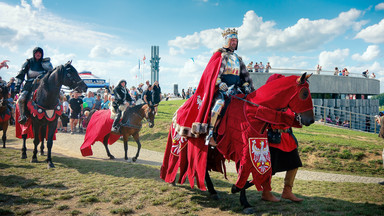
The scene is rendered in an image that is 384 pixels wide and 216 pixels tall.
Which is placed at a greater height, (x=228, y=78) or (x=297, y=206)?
(x=228, y=78)

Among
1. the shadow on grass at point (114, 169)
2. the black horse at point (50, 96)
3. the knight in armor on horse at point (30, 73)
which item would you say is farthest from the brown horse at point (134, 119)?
the knight in armor on horse at point (30, 73)

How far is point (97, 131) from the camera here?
9547mm

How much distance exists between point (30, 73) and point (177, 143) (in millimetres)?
6205

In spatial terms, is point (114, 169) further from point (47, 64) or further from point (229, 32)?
point (229, 32)

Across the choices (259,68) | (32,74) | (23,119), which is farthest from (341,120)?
(23,119)

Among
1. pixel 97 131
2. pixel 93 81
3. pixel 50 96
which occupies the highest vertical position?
pixel 93 81

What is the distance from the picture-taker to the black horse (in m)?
7.85

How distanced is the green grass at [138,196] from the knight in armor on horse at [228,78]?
1.54m

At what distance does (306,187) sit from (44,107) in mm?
7849

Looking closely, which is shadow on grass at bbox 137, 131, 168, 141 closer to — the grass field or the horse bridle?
the grass field

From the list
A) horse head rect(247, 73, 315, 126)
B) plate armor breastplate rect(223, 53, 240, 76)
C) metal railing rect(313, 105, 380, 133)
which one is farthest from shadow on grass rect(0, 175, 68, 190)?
metal railing rect(313, 105, 380, 133)

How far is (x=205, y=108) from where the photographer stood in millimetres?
4750

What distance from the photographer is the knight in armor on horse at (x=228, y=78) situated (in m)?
4.63

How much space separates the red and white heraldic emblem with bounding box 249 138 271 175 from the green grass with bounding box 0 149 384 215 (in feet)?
2.81
